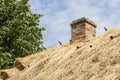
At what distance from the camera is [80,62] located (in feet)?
28.7

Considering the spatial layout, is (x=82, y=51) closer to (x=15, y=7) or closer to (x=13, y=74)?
(x=13, y=74)

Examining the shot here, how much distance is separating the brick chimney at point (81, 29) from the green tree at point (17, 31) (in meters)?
9.51

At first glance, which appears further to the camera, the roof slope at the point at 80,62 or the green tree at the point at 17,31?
the green tree at the point at 17,31

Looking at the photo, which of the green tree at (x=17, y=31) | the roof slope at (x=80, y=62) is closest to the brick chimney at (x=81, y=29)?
the roof slope at (x=80, y=62)

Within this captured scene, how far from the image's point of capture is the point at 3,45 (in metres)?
22.3

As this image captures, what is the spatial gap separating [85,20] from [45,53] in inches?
67.2

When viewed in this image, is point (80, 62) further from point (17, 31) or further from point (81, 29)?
point (17, 31)

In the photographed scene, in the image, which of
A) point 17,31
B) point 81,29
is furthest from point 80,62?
point 17,31

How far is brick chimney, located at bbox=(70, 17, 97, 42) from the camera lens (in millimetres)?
11408

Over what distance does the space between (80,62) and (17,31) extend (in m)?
13.3

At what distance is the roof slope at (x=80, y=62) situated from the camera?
7.44m

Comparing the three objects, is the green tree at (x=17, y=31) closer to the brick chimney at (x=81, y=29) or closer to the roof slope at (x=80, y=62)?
the brick chimney at (x=81, y=29)

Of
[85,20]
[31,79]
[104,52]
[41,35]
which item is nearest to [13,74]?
[31,79]

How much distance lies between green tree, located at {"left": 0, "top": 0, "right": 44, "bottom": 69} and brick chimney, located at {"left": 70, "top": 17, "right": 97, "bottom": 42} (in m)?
9.51
